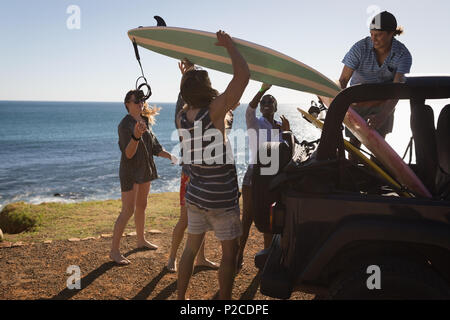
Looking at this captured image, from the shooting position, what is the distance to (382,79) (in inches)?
162

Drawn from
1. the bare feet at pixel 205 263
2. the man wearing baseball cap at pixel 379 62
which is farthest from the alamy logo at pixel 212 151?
the bare feet at pixel 205 263

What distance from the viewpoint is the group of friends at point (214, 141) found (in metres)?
2.71

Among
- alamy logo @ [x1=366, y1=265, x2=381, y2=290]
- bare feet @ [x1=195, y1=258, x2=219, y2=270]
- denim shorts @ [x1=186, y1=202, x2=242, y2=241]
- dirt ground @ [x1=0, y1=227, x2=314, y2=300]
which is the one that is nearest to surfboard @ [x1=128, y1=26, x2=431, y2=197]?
alamy logo @ [x1=366, y1=265, x2=381, y2=290]

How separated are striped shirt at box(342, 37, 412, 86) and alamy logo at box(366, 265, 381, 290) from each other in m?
2.70

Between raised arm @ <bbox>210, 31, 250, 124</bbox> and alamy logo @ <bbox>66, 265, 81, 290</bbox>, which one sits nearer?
raised arm @ <bbox>210, 31, 250, 124</bbox>

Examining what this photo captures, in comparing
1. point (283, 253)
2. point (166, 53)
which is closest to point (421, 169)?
point (283, 253)

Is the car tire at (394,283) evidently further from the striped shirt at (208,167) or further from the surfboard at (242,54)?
the surfboard at (242,54)

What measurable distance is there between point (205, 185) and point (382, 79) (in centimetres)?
264

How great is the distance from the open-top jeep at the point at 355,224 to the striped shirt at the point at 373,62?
1537mm

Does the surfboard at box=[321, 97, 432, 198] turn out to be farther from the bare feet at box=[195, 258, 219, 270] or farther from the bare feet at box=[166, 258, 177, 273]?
the bare feet at box=[166, 258, 177, 273]

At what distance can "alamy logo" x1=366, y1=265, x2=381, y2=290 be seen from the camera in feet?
6.77

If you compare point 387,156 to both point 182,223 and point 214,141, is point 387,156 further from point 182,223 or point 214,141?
point 182,223

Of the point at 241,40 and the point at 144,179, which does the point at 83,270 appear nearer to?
the point at 144,179

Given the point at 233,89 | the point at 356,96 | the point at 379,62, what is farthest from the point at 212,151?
the point at 379,62
